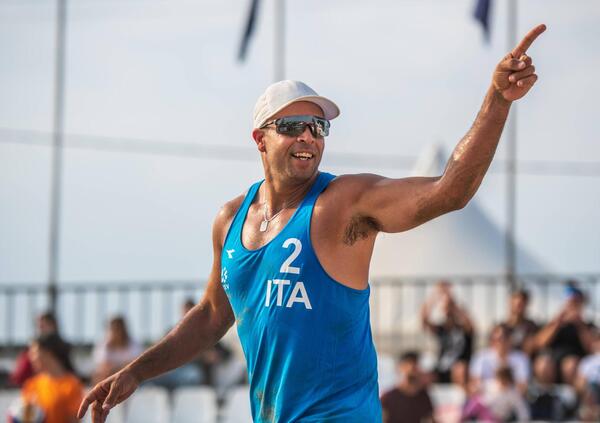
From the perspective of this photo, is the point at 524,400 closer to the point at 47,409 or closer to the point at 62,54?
the point at 47,409

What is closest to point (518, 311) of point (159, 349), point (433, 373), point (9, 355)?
point (433, 373)

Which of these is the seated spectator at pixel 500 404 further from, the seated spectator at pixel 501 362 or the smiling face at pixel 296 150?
the smiling face at pixel 296 150

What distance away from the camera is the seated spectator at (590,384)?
11938 millimetres

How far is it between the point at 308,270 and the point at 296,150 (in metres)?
0.49

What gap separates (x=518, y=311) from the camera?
43.9ft

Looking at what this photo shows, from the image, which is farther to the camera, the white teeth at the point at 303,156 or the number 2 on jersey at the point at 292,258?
the white teeth at the point at 303,156

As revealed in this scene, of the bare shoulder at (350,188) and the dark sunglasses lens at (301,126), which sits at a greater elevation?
the dark sunglasses lens at (301,126)

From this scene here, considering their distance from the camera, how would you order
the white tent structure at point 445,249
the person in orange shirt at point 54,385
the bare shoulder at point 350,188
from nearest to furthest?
1. the bare shoulder at point 350,188
2. the person in orange shirt at point 54,385
3. the white tent structure at point 445,249

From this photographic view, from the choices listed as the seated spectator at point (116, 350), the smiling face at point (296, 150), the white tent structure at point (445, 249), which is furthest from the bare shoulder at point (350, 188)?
the white tent structure at point (445, 249)

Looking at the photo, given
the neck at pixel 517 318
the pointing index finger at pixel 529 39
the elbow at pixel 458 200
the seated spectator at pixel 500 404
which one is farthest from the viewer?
the neck at pixel 517 318

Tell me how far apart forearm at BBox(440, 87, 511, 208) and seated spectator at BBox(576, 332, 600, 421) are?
316 inches

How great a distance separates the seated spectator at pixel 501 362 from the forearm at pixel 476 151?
27.3 feet

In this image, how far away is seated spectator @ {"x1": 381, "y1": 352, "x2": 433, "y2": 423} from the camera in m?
11.2

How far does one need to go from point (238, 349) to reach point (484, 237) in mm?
5124
